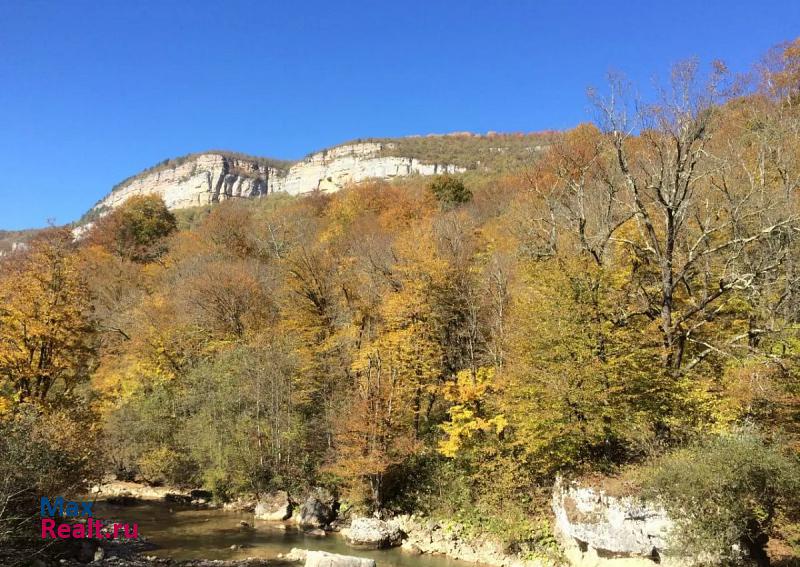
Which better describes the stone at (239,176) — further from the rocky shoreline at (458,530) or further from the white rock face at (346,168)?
Answer: the rocky shoreline at (458,530)

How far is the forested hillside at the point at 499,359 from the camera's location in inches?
619

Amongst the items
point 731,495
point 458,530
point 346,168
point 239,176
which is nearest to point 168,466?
point 458,530

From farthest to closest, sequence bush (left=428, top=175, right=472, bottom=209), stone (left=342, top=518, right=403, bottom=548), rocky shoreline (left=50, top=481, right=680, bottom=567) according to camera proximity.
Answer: bush (left=428, top=175, right=472, bottom=209) < stone (left=342, top=518, right=403, bottom=548) < rocky shoreline (left=50, top=481, right=680, bottom=567)

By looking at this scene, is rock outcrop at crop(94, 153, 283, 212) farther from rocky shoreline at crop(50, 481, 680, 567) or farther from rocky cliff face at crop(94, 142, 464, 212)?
rocky shoreline at crop(50, 481, 680, 567)

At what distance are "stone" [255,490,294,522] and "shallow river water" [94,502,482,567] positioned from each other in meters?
0.56

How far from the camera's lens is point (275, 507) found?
80.6ft

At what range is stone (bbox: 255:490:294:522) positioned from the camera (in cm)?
2416

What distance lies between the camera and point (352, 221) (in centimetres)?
5356

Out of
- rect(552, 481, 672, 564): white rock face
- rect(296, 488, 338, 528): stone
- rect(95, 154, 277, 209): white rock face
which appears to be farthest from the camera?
rect(95, 154, 277, 209): white rock face

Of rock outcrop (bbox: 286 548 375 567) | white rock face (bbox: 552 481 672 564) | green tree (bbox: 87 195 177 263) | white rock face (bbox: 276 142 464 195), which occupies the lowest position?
rock outcrop (bbox: 286 548 375 567)

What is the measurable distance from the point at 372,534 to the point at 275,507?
257 inches

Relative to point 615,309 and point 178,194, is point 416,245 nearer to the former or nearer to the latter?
point 615,309

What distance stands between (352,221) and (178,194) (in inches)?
4841

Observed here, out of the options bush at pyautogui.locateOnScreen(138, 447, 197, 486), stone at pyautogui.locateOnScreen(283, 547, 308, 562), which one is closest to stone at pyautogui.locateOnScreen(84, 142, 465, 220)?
bush at pyautogui.locateOnScreen(138, 447, 197, 486)
